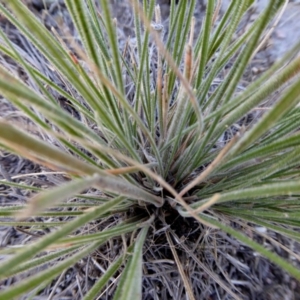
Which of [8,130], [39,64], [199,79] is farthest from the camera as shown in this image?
[39,64]

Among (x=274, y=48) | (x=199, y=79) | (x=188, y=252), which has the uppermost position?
(x=274, y=48)

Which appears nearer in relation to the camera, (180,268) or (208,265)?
(180,268)

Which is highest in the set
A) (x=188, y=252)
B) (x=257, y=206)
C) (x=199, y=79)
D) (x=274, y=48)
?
(x=274, y=48)

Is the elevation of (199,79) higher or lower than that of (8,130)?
higher

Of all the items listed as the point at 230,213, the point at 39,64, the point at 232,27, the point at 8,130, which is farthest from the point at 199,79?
the point at 39,64

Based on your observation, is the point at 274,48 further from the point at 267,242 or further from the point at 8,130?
the point at 8,130

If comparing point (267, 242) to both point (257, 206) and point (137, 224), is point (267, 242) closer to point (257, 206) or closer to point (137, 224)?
point (257, 206)

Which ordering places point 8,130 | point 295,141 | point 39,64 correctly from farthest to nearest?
point 39,64 < point 295,141 < point 8,130

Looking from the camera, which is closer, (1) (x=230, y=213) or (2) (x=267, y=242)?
(1) (x=230, y=213)

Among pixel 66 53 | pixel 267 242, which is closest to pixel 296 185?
pixel 66 53
